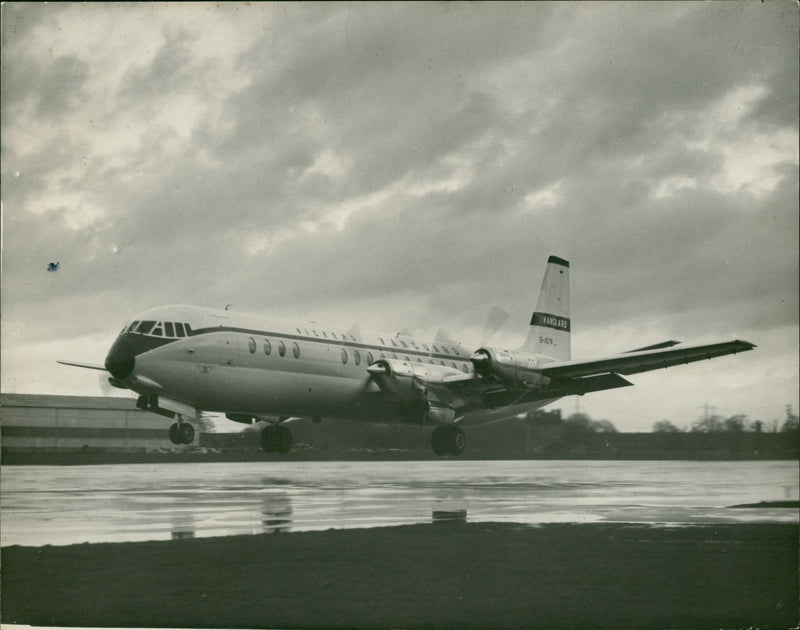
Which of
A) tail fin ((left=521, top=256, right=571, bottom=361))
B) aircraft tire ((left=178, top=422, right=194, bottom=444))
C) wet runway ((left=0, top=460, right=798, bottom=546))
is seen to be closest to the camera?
wet runway ((left=0, top=460, right=798, bottom=546))

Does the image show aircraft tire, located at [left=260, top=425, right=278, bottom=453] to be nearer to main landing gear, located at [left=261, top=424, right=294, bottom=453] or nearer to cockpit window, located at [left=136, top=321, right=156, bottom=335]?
main landing gear, located at [left=261, top=424, right=294, bottom=453]

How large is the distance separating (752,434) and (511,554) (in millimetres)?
21504

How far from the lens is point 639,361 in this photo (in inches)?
1240

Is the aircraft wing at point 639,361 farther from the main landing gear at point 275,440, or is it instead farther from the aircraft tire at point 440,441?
the main landing gear at point 275,440

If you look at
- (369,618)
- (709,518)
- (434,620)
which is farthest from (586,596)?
(709,518)

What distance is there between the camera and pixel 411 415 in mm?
35500

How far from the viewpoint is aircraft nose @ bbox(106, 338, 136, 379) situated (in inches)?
1033

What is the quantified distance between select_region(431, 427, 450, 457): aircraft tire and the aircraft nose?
1444 centimetres

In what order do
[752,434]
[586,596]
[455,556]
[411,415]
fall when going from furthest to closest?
[411,415]
[752,434]
[455,556]
[586,596]

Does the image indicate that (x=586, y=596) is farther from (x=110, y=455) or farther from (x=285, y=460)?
(x=110, y=455)

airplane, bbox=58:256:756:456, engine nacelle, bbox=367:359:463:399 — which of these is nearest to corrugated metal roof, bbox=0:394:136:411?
airplane, bbox=58:256:756:456

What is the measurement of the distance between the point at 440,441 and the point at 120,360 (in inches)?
593

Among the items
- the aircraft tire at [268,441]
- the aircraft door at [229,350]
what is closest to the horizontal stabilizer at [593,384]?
the aircraft tire at [268,441]

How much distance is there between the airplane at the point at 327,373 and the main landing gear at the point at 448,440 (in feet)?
0.17
